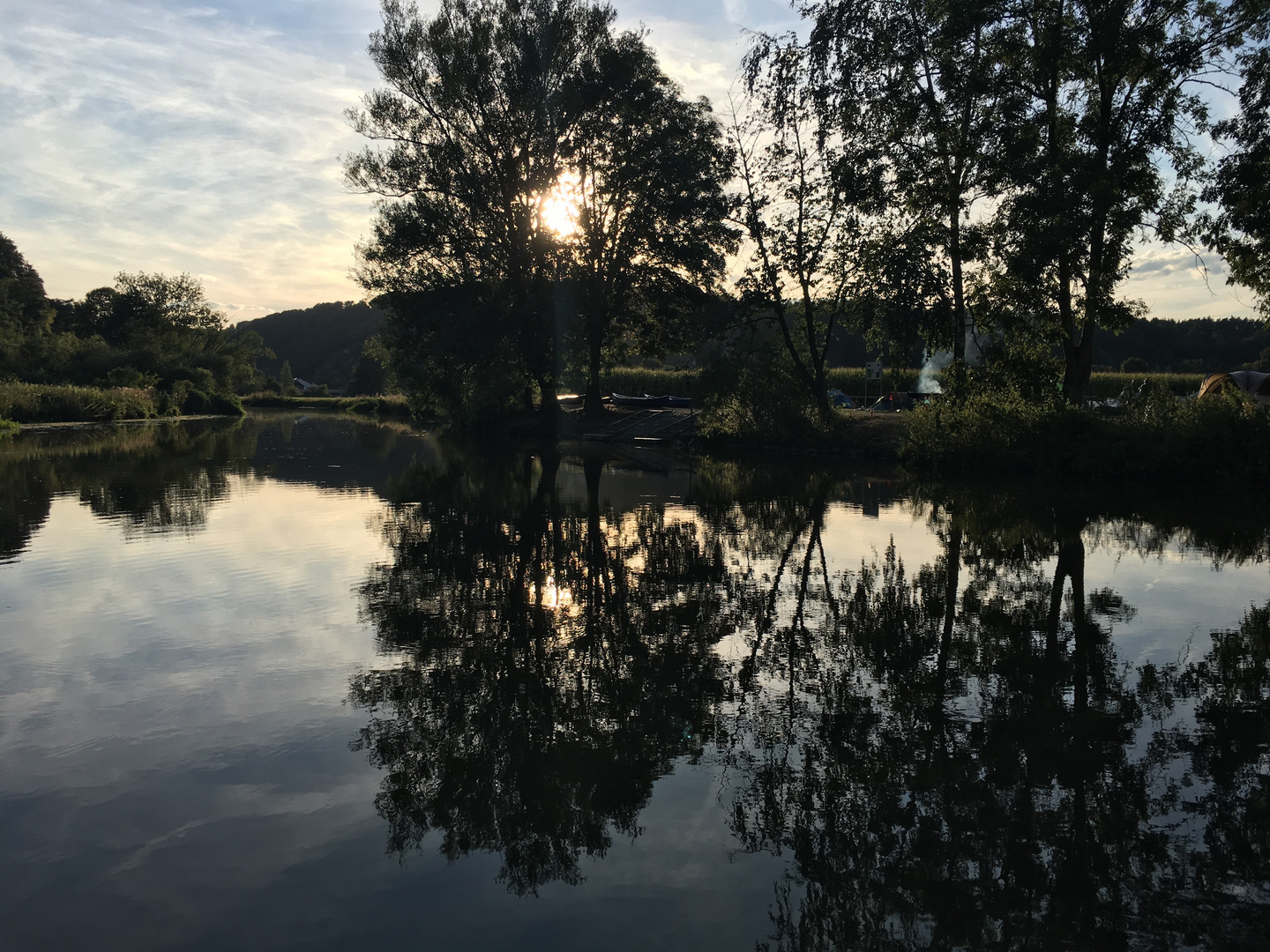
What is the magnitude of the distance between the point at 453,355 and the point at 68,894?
3671 centimetres

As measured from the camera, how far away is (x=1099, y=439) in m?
20.5

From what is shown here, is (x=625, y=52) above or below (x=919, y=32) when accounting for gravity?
above

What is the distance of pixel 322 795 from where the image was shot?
479cm

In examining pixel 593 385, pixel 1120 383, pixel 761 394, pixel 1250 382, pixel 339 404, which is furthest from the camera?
pixel 339 404

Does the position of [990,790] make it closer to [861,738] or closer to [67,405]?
[861,738]

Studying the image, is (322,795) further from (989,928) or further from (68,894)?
(989,928)

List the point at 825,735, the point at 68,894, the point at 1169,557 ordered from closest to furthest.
Result: the point at 68,894 → the point at 825,735 → the point at 1169,557

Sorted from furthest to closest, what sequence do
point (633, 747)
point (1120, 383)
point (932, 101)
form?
point (1120, 383) → point (932, 101) → point (633, 747)

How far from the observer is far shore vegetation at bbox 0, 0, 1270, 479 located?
64.1 ft

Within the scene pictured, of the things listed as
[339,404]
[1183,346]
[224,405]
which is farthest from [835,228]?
[339,404]

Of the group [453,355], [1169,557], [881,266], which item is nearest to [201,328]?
[453,355]

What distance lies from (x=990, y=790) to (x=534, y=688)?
119 inches

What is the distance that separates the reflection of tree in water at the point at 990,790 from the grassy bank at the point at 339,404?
72535 mm

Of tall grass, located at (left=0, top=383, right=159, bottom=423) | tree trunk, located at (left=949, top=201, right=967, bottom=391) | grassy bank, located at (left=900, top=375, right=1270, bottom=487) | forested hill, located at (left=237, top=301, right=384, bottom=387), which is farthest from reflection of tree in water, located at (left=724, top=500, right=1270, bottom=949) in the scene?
forested hill, located at (left=237, top=301, right=384, bottom=387)
